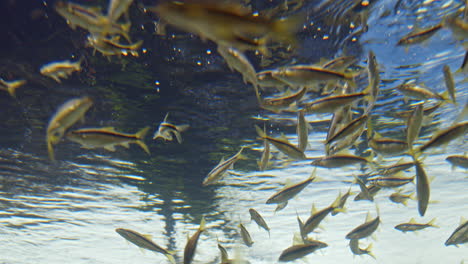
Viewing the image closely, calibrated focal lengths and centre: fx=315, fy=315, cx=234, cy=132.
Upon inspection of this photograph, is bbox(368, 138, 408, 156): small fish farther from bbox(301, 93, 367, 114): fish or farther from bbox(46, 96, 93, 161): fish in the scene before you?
bbox(46, 96, 93, 161): fish

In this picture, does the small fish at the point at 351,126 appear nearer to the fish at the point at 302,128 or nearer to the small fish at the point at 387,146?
the fish at the point at 302,128

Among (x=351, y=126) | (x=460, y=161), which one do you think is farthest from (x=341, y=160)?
(x=460, y=161)

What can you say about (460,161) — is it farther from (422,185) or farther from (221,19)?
(221,19)

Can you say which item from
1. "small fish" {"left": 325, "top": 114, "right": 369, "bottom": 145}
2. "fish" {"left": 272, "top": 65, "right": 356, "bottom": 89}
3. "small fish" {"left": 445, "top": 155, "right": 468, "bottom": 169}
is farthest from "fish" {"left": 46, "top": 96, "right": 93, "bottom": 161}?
"small fish" {"left": 445, "top": 155, "right": 468, "bottom": 169}

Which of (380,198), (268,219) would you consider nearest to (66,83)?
(268,219)

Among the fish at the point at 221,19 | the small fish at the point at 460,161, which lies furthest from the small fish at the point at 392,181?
the fish at the point at 221,19

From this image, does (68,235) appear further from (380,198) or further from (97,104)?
(380,198)
